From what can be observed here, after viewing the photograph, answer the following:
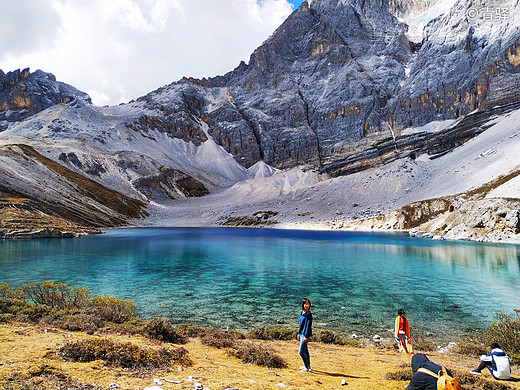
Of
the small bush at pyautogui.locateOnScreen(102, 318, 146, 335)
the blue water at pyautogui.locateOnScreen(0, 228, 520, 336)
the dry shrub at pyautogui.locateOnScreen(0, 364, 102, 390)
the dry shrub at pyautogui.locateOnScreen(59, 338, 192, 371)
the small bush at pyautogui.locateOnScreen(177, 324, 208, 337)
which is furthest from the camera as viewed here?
the blue water at pyautogui.locateOnScreen(0, 228, 520, 336)

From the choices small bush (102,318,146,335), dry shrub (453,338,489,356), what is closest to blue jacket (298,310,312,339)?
small bush (102,318,146,335)

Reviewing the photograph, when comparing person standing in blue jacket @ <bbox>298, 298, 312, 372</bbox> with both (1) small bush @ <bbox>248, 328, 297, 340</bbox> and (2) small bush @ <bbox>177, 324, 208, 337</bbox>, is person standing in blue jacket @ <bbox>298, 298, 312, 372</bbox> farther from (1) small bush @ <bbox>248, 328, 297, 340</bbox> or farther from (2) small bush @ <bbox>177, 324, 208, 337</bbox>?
(2) small bush @ <bbox>177, 324, 208, 337</bbox>

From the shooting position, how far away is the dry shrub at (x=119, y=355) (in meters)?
8.17

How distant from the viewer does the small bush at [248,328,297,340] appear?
14387 mm

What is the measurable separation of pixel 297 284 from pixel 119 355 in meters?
19.3

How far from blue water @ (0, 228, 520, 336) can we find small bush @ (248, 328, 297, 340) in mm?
1538

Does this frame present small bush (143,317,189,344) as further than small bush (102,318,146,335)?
No

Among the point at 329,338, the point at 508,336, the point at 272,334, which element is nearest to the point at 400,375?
the point at 329,338

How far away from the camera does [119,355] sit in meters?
8.30

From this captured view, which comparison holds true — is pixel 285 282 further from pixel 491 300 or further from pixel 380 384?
pixel 380 384

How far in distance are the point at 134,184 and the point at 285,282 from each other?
13782 cm

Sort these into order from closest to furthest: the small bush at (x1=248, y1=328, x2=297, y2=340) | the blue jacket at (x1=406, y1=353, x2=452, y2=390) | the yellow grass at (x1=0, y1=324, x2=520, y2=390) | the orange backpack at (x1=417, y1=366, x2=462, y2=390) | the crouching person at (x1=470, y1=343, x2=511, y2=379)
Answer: the orange backpack at (x1=417, y1=366, x2=462, y2=390), the blue jacket at (x1=406, y1=353, x2=452, y2=390), the yellow grass at (x1=0, y1=324, x2=520, y2=390), the crouching person at (x1=470, y1=343, x2=511, y2=379), the small bush at (x1=248, y1=328, x2=297, y2=340)

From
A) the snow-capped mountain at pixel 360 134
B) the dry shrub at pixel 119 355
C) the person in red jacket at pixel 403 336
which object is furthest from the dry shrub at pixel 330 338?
the snow-capped mountain at pixel 360 134

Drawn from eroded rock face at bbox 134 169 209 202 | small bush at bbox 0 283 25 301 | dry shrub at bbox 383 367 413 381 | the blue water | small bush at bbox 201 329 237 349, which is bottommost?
the blue water
